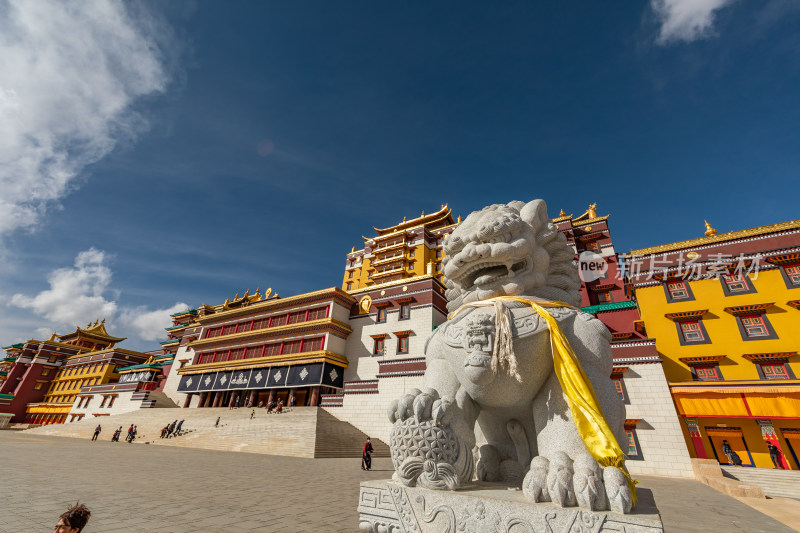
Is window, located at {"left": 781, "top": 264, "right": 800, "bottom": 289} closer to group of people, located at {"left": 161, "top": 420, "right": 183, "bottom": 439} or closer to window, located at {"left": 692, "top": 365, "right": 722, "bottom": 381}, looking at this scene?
window, located at {"left": 692, "top": 365, "right": 722, "bottom": 381}

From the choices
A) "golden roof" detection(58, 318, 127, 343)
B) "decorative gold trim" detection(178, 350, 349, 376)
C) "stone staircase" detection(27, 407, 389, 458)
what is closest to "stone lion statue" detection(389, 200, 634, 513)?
"stone staircase" detection(27, 407, 389, 458)

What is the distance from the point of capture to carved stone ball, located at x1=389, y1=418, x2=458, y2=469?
7.20 feet

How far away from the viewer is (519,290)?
2.96 metres

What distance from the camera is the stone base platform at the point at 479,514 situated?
168cm

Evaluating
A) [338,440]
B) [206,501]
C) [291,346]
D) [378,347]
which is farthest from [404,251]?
[206,501]

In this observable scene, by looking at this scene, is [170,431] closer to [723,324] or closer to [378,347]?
[378,347]

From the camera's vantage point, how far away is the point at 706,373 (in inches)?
595

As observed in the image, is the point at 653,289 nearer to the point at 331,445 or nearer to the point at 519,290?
the point at 331,445

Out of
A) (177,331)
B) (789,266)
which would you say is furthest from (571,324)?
(177,331)

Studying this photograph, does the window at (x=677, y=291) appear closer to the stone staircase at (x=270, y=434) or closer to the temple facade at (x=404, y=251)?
the stone staircase at (x=270, y=434)

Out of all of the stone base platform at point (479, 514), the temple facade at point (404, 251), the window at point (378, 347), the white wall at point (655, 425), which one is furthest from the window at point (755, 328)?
the temple facade at point (404, 251)

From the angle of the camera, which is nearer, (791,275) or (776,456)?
(776,456)

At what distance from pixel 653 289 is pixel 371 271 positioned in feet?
87.3

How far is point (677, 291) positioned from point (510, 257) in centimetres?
1914
